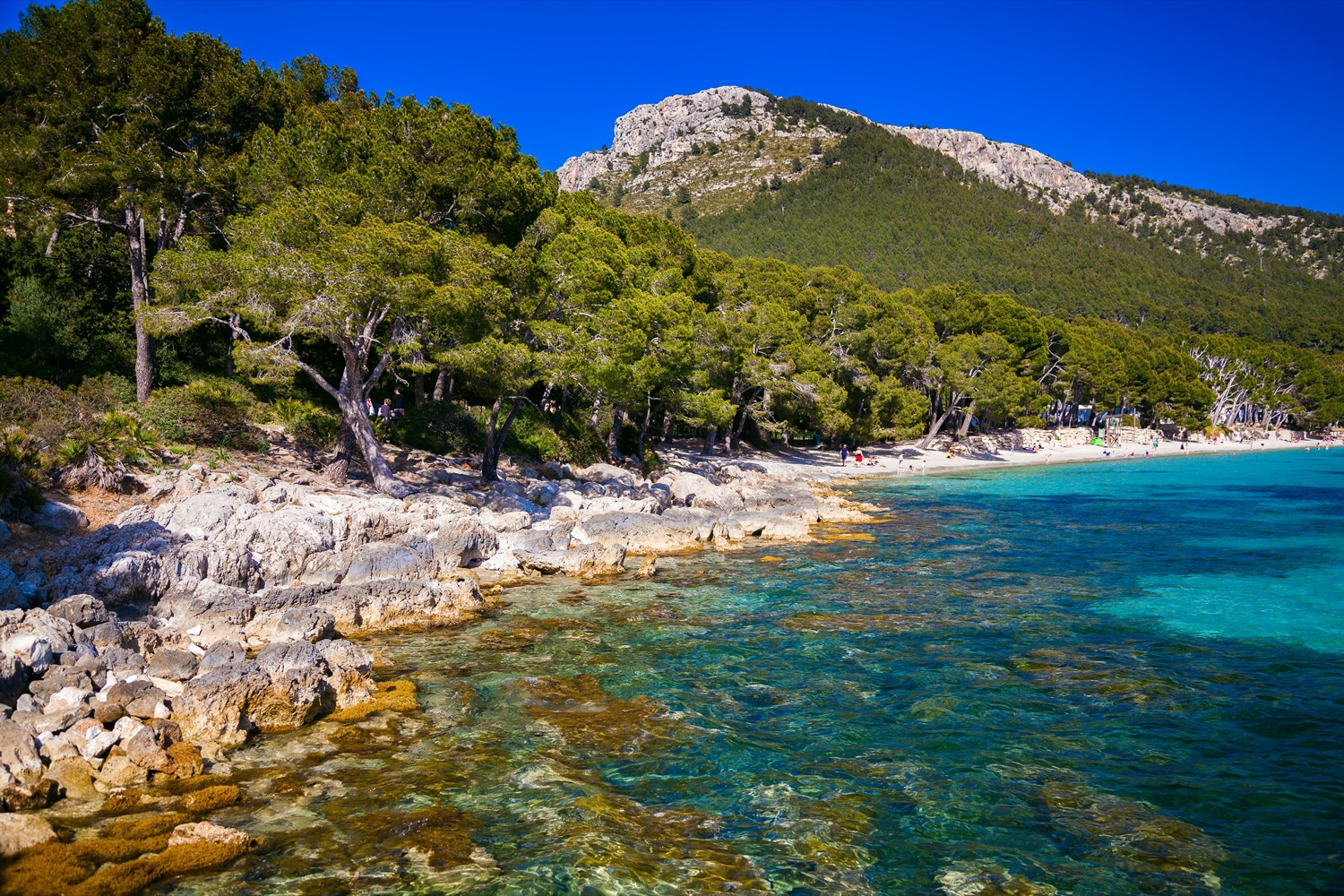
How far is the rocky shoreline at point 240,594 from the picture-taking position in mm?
8484

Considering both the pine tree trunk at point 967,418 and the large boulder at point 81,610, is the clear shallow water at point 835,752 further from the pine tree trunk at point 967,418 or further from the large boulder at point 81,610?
the pine tree trunk at point 967,418

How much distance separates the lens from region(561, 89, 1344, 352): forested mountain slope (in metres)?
113

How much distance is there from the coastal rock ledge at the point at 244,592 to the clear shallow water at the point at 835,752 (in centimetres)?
94

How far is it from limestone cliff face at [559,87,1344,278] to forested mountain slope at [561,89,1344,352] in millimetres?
Answer: 500

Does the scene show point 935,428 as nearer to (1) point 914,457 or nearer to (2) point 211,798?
(1) point 914,457

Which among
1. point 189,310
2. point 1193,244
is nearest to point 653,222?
point 189,310

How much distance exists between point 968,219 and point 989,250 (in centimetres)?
904

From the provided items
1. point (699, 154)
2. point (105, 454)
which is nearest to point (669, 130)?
point (699, 154)

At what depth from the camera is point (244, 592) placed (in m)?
14.0

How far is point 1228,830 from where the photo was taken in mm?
7902

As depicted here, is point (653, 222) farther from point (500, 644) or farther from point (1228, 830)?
point (1228, 830)

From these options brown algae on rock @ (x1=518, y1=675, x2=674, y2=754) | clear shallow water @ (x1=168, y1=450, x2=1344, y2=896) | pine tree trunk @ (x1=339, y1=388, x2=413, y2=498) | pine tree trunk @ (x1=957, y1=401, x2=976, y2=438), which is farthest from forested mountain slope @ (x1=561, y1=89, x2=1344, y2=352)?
brown algae on rock @ (x1=518, y1=675, x2=674, y2=754)

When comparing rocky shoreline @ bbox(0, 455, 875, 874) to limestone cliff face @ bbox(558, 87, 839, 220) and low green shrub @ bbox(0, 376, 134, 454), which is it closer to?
low green shrub @ bbox(0, 376, 134, 454)

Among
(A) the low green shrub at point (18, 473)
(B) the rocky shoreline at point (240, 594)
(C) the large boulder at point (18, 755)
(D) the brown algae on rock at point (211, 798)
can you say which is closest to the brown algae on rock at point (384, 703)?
(B) the rocky shoreline at point (240, 594)
